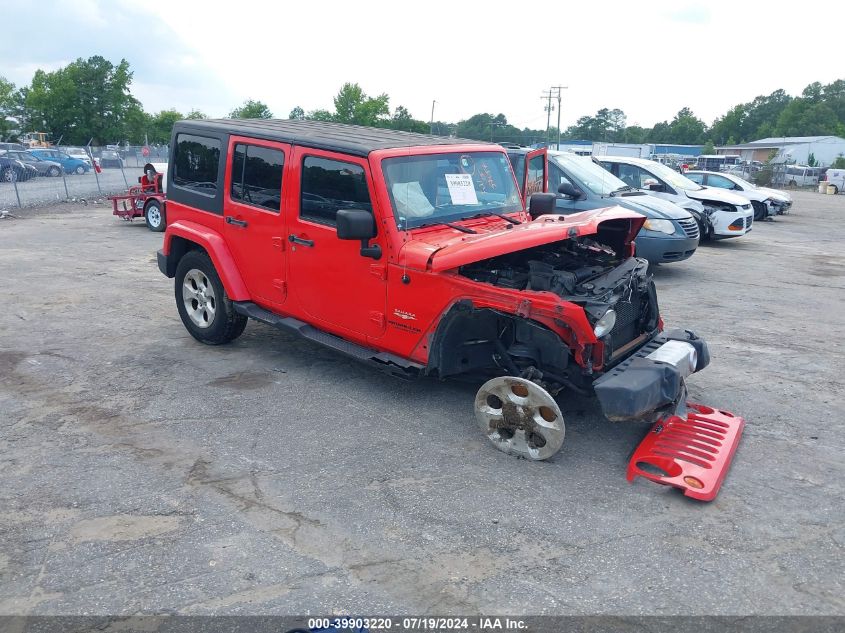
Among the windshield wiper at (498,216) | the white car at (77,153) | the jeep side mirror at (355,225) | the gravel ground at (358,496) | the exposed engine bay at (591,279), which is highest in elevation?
the white car at (77,153)

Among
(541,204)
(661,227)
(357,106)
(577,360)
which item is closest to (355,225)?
(577,360)

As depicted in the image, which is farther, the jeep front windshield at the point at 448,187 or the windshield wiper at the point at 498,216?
the windshield wiper at the point at 498,216

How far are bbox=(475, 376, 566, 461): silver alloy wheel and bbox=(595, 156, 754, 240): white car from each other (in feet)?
29.6

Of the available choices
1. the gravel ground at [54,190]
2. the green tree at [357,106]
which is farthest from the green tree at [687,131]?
the gravel ground at [54,190]

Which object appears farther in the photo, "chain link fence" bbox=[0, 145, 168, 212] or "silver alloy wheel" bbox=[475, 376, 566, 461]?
"chain link fence" bbox=[0, 145, 168, 212]

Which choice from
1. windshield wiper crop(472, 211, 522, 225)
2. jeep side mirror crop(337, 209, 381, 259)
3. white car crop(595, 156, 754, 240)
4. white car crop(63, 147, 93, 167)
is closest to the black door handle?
jeep side mirror crop(337, 209, 381, 259)

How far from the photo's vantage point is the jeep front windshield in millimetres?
4996

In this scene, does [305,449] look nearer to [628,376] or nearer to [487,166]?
[628,376]

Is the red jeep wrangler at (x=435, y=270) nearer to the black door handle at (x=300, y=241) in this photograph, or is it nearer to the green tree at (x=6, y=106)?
the black door handle at (x=300, y=241)

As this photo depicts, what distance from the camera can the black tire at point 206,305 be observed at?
20.7ft

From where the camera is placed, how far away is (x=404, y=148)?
513 cm

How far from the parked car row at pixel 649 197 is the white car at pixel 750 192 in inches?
108

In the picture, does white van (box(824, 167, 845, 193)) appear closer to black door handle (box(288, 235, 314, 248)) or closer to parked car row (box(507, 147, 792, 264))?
parked car row (box(507, 147, 792, 264))

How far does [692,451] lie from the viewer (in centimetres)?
438
